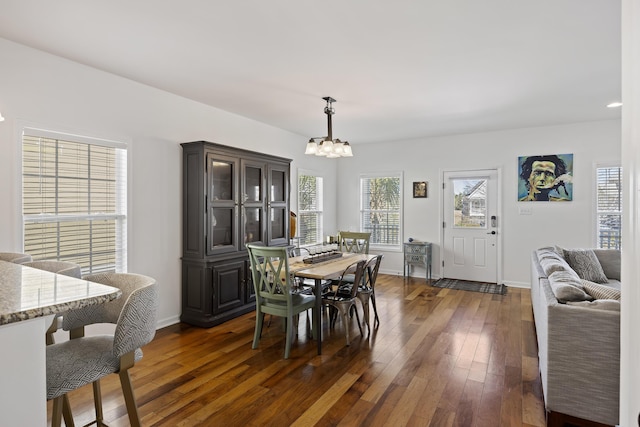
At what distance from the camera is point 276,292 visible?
3369 millimetres

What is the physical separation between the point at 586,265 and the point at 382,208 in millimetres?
3531

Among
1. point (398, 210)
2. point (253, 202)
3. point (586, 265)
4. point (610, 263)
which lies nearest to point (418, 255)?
point (398, 210)

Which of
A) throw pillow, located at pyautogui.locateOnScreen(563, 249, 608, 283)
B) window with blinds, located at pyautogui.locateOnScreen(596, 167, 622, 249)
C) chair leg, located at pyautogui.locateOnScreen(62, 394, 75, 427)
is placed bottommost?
chair leg, located at pyautogui.locateOnScreen(62, 394, 75, 427)

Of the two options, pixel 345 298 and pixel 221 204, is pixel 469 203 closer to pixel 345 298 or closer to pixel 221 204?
pixel 345 298

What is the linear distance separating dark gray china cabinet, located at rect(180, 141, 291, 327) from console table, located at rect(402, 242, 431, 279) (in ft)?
9.76

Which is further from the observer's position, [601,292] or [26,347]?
[601,292]

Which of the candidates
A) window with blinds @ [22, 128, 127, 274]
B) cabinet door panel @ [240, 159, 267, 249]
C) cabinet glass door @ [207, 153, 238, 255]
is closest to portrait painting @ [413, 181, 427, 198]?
cabinet door panel @ [240, 159, 267, 249]

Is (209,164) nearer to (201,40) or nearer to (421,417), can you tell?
(201,40)

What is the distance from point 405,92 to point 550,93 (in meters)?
1.63

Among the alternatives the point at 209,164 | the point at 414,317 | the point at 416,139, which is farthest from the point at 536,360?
the point at 416,139

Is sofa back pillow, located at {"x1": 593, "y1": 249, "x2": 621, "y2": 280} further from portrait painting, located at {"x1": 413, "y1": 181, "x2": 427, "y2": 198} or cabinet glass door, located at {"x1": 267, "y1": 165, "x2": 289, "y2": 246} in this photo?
cabinet glass door, located at {"x1": 267, "y1": 165, "x2": 289, "y2": 246}

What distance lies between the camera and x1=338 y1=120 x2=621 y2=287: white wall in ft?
17.7

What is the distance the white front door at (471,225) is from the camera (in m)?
6.11

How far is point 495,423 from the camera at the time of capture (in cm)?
223
